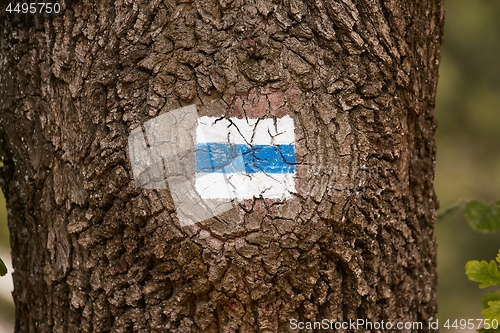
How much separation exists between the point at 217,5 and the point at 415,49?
0.62m

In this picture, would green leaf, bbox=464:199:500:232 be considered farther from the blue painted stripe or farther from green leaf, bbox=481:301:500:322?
the blue painted stripe

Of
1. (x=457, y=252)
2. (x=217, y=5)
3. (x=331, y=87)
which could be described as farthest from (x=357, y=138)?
(x=457, y=252)

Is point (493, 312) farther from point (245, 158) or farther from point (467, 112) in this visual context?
point (467, 112)

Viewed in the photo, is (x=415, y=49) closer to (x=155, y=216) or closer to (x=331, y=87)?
(x=331, y=87)

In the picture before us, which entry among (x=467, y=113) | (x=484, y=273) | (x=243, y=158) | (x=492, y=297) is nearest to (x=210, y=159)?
(x=243, y=158)

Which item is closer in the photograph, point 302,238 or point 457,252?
point 302,238

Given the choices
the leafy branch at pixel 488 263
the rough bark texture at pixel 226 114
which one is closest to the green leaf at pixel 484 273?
the leafy branch at pixel 488 263

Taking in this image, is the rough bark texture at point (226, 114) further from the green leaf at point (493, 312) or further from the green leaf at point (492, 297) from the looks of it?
the green leaf at point (492, 297)

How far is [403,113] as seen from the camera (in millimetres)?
1526

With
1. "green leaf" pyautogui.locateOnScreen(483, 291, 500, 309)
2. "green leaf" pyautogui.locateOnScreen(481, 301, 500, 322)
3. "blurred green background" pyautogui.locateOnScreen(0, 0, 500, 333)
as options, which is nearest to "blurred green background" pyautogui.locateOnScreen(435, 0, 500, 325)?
"blurred green background" pyautogui.locateOnScreen(0, 0, 500, 333)

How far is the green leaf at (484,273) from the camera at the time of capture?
1.42 m

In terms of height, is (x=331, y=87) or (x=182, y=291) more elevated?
(x=331, y=87)

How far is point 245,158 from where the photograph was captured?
139cm

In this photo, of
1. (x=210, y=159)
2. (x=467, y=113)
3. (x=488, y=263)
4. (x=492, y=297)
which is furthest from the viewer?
(x=467, y=113)
